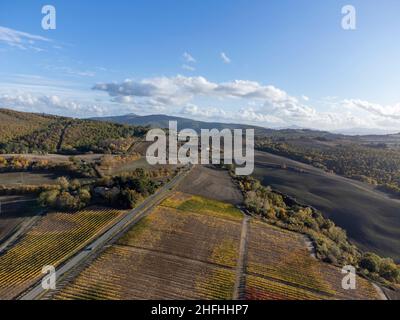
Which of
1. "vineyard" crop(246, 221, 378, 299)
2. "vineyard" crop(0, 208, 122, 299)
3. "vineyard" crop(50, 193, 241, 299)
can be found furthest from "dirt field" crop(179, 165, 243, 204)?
"vineyard" crop(0, 208, 122, 299)

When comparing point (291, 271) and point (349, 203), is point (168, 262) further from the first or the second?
point (349, 203)

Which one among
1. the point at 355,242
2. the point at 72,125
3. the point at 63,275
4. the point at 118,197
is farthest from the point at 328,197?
the point at 72,125

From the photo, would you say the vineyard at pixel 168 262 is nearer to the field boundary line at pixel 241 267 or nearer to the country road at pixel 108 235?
the field boundary line at pixel 241 267

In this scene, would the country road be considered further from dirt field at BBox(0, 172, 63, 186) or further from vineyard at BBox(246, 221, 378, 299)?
dirt field at BBox(0, 172, 63, 186)

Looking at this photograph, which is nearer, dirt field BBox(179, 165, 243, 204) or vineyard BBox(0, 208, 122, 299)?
vineyard BBox(0, 208, 122, 299)

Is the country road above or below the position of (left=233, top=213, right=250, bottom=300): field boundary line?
above
